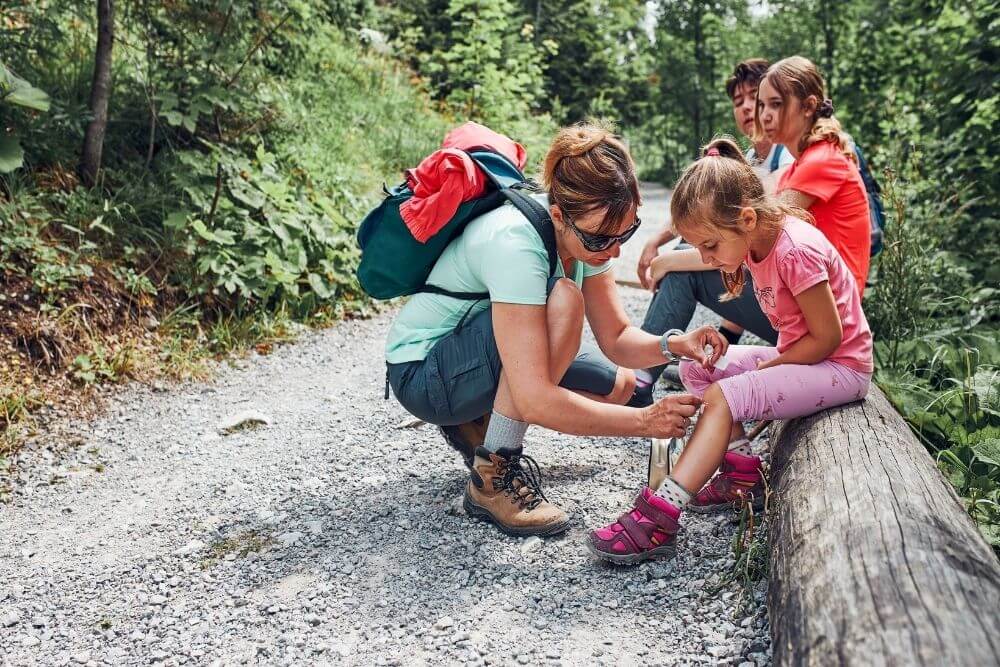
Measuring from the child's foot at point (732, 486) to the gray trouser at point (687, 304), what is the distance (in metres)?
0.80

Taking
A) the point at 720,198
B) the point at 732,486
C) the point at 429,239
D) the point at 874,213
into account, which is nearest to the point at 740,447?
the point at 732,486

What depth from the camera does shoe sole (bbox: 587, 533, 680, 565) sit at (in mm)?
2455

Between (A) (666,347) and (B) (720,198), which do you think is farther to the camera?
(A) (666,347)

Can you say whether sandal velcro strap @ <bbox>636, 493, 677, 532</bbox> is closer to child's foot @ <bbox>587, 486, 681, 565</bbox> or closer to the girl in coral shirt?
child's foot @ <bbox>587, 486, 681, 565</bbox>

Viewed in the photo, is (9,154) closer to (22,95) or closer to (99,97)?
(22,95)

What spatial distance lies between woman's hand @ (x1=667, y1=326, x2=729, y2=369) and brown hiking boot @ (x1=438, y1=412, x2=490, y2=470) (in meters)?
0.78

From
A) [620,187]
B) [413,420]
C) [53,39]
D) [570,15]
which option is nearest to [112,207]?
[53,39]

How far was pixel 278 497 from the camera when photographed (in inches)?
122

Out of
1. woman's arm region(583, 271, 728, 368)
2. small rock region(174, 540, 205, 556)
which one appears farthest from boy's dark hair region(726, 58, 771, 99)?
small rock region(174, 540, 205, 556)

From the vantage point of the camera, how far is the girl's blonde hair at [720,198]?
8.06 ft

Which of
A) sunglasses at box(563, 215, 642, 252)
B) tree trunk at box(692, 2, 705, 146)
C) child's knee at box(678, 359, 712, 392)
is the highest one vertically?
tree trunk at box(692, 2, 705, 146)

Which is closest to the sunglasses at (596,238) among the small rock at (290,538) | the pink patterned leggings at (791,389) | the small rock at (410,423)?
the pink patterned leggings at (791,389)

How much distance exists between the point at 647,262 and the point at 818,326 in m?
1.49

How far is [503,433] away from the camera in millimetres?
2699
